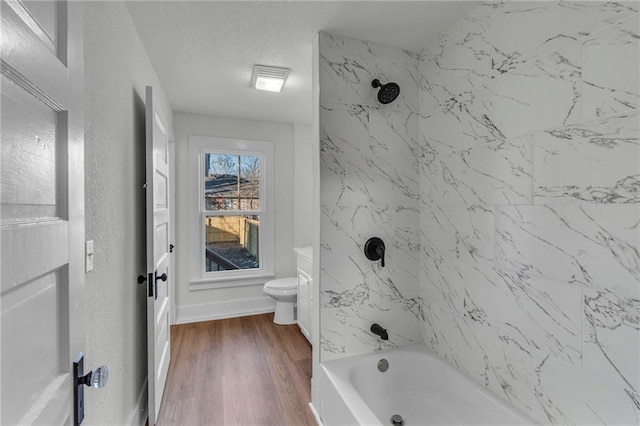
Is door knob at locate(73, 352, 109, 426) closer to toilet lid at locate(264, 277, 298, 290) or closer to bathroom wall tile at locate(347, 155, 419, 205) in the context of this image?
bathroom wall tile at locate(347, 155, 419, 205)

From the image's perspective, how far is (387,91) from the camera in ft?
6.07

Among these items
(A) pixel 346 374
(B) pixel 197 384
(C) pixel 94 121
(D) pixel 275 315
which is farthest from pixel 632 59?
(D) pixel 275 315

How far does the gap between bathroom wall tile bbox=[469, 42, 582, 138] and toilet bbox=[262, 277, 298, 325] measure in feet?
8.06

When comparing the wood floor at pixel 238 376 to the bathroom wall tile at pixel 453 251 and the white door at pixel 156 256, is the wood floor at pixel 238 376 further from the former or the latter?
the bathroom wall tile at pixel 453 251

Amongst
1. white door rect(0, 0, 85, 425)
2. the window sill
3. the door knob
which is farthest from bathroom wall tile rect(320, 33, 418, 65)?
the window sill

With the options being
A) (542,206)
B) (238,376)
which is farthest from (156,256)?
(542,206)

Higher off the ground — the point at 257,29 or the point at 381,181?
the point at 257,29

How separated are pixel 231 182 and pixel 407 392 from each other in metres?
2.88

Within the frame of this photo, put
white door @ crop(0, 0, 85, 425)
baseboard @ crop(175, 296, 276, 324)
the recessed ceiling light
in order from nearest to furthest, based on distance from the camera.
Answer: white door @ crop(0, 0, 85, 425)
the recessed ceiling light
baseboard @ crop(175, 296, 276, 324)

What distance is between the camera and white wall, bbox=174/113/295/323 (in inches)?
133

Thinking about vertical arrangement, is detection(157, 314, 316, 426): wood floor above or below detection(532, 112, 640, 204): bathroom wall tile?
below

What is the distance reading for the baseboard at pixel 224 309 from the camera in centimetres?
337

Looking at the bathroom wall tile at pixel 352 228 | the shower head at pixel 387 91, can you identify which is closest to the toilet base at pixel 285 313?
the bathroom wall tile at pixel 352 228

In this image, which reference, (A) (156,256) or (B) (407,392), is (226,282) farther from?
(B) (407,392)
